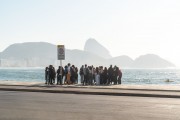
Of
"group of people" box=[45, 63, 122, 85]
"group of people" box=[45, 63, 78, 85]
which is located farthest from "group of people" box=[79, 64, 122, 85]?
"group of people" box=[45, 63, 78, 85]

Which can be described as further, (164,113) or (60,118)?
(164,113)

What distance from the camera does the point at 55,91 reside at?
2812cm

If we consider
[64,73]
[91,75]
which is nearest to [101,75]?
[91,75]

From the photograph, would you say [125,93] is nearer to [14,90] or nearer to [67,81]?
[14,90]

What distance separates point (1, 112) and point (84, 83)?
2166cm

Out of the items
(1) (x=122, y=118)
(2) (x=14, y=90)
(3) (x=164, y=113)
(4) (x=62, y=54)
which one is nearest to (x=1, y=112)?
(1) (x=122, y=118)

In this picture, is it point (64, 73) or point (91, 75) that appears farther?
point (64, 73)

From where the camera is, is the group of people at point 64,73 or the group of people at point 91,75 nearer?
the group of people at point 91,75

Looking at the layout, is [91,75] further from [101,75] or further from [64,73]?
[64,73]

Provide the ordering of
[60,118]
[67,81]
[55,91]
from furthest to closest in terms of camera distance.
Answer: [67,81] < [55,91] < [60,118]

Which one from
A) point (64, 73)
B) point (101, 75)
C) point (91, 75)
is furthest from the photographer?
point (64, 73)

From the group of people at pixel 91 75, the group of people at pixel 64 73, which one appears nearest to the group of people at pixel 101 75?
the group of people at pixel 91 75

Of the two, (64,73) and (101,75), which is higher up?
(64,73)

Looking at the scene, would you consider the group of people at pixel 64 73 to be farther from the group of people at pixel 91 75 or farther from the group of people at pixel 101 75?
the group of people at pixel 101 75
